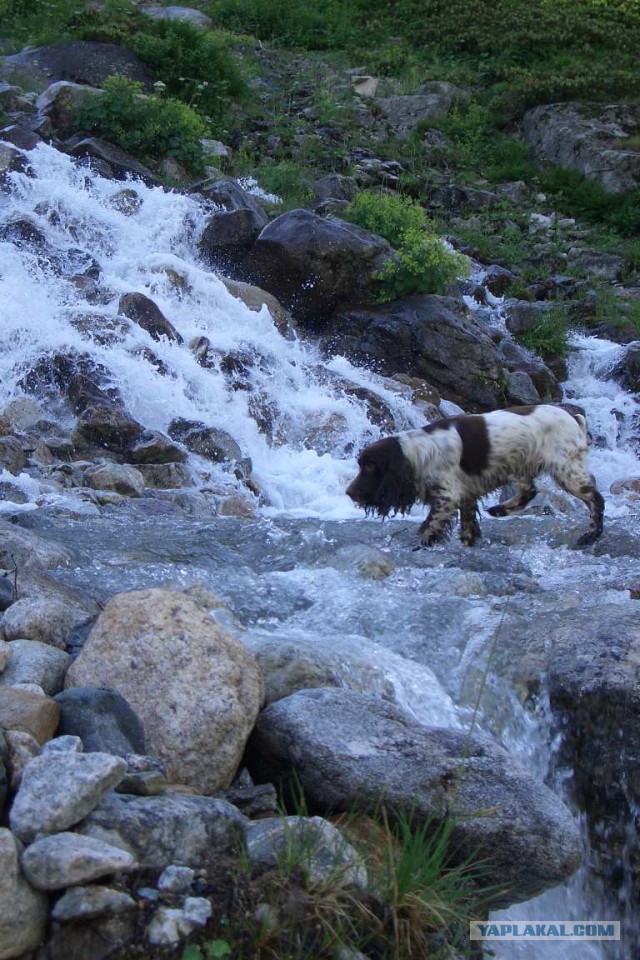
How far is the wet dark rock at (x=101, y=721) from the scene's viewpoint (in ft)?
10.3

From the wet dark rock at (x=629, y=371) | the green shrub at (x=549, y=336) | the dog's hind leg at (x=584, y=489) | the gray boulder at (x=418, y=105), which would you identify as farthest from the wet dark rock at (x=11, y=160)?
the gray boulder at (x=418, y=105)

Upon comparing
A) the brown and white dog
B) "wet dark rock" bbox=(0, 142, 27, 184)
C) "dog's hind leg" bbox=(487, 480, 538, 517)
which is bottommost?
"wet dark rock" bbox=(0, 142, 27, 184)

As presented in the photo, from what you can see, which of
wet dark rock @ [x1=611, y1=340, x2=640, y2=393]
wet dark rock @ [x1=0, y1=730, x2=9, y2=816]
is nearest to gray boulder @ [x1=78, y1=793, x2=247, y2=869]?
wet dark rock @ [x1=0, y1=730, x2=9, y2=816]

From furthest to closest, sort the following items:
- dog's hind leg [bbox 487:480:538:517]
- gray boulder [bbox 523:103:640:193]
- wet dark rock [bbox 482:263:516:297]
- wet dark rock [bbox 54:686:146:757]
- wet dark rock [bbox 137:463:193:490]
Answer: gray boulder [bbox 523:103:640:193] → wet dark rock [bbox 482:263:516:297] → wet dark rock [bbox 137:463:193:490] → dog's hind leg [bbox 487:480:538:517] → wet dark rock [bbox 54:686:146:757]

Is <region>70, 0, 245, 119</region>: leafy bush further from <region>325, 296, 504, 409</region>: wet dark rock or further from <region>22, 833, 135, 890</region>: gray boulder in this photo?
<region>22, 833, 135, 890</region>: gray boulder

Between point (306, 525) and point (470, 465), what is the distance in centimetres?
138

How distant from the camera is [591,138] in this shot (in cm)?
2131

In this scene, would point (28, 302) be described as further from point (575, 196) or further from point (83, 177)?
point (575, 196)

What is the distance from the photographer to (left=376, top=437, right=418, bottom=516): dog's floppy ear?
261 inches

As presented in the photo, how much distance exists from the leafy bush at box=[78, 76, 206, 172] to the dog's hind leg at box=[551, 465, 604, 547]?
10609mm

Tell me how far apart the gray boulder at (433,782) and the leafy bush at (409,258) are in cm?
1014

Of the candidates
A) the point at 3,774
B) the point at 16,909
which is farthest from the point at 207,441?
the point at 16,909

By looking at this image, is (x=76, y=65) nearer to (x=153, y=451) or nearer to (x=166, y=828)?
(x=153, y=451)

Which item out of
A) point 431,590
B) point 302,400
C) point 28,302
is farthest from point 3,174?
point 431,590
